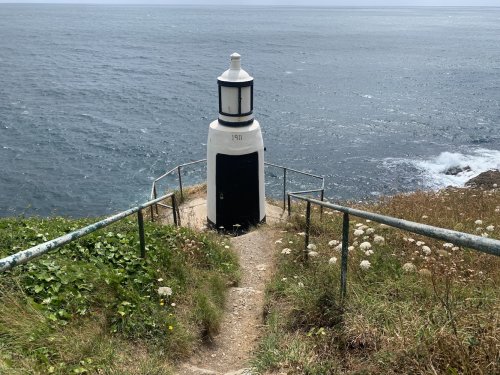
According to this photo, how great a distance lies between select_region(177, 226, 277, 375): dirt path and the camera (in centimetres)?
507

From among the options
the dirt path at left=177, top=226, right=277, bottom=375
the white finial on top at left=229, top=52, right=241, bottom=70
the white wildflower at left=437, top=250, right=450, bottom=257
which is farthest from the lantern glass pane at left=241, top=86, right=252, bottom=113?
the white wildflower at left=437, top=250, right=450, bottom=257

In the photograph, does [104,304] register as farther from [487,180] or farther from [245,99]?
[487,180]

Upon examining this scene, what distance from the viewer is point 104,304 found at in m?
5.06

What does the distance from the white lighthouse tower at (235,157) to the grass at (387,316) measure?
6.49 meters

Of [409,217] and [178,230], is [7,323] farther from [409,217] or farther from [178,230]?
[409,217]

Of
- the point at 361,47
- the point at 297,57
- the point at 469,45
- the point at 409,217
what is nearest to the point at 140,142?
the point at 409,217

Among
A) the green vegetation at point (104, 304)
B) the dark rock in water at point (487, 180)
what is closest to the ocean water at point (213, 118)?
the dark rock in water at point (487, 180)

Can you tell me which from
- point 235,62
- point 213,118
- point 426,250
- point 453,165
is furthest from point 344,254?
point 213,118

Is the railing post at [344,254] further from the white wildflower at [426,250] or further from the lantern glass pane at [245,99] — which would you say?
the lantern glass pane at [245,99]

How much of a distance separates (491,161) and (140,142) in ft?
78.9

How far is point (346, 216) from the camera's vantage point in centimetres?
479

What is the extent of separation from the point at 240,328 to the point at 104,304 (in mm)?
1857

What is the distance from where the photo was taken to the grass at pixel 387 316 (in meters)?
3.38

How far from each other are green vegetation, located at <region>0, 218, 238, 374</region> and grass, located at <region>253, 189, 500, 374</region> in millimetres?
948
